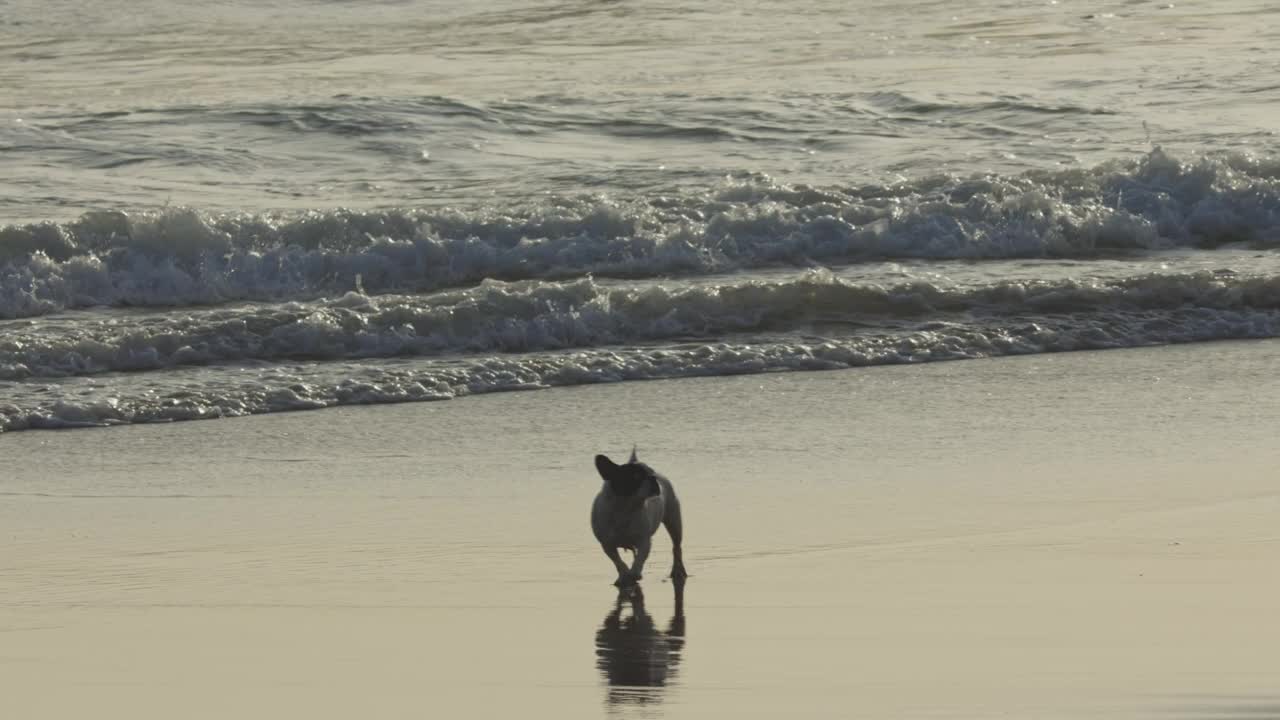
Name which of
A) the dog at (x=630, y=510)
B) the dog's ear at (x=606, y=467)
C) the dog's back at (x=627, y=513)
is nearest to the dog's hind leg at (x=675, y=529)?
the dog at (x=630, y=510)

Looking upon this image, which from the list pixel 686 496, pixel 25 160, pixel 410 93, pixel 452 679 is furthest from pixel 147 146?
pixel 452 679

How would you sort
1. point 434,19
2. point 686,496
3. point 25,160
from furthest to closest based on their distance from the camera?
1. point 434,19
2. point 25,160
3. point 686,496

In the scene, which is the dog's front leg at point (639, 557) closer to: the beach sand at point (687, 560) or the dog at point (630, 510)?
the dog at point (630, 510)

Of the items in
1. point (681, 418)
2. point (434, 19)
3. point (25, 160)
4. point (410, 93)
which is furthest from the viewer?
point (434, 19)

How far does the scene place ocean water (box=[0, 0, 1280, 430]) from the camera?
10711mm

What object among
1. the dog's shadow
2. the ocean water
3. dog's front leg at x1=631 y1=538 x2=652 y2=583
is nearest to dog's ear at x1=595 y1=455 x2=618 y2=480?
dog's front leg at x1=631 y1=538 x2=652 y2=583

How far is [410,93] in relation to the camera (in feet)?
64.5

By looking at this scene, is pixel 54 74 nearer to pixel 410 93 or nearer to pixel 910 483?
pixel 410 93

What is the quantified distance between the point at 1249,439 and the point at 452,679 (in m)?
4.38

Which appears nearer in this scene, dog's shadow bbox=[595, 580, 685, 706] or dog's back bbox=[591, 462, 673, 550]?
dog's shadow bbox=[595, 580, 685, 706]

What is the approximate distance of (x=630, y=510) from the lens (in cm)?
574

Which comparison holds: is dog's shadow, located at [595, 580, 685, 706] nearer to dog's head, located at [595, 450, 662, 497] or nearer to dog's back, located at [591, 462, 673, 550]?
dog's back, located at [591, 462, 673, 550]

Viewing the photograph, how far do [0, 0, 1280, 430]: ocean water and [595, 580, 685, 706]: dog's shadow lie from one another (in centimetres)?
411

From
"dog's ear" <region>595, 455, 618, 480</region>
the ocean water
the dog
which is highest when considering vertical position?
"dog's ear" <region>595, 455, 618, 480</region>
